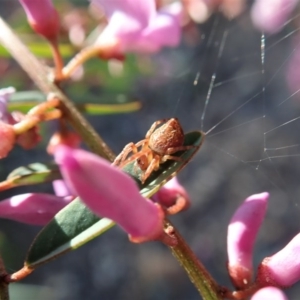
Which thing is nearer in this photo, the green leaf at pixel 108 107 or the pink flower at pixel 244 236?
the pink flower at pixel 244 236

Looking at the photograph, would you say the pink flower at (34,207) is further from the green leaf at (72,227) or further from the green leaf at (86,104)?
→ the green leaf at (86,104)

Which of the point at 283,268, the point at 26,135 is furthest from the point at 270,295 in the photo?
the point at 26,135

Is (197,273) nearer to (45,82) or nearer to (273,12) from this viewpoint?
(45,82)

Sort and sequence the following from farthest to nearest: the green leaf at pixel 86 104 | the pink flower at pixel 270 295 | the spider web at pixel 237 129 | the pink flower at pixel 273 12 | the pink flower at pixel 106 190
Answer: the spider web at pixel 237 129 → the pink flower at pixel 273 12 → the green leaf at pixel 86 104 → the pink flower at pixel 270 295 → the pink flower at pixel 106 190

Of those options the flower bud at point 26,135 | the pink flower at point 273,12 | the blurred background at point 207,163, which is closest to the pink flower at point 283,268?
the flower bud at point 26,135

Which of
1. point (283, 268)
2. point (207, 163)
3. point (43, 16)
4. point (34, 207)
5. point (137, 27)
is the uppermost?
point (43, 16)

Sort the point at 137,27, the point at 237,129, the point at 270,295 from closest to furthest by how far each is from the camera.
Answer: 1. the point at 270,295
2. the point at 137,27
3. the point at 237,129

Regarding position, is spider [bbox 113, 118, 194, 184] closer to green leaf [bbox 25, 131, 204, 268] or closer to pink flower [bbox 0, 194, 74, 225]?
green leaf [bbox 25, 131, 204, 268]
